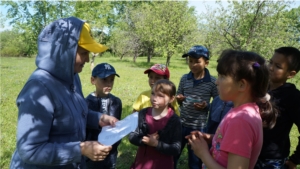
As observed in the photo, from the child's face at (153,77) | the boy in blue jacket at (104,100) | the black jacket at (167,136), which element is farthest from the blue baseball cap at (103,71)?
the black jacket at (167,136)

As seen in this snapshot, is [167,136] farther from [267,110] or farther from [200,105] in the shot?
[267,110]

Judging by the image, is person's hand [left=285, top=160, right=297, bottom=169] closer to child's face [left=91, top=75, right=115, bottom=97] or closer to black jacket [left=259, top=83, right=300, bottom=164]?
black jacket [left=259, top=83, right=300, bottom=164]

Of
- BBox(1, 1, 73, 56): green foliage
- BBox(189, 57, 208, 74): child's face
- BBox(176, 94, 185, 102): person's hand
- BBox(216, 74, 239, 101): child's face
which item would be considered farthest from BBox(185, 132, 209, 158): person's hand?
BBox(1, 1, 73, 56): green foliage

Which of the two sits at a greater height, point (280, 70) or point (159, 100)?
point (280, 70)

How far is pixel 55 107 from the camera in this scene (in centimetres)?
172

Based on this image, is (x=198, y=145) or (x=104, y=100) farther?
(x=104, y=100)

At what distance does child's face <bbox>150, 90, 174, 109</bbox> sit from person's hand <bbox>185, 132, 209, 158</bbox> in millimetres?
895

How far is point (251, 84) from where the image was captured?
163 cm

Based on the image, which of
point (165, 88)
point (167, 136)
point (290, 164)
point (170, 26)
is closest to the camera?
point (290, 164)

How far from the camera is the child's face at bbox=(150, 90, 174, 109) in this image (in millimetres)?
2736

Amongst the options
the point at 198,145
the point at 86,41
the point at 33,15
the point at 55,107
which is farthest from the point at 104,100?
the point at 33,15

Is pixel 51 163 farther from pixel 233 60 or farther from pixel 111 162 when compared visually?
pixel 111 162

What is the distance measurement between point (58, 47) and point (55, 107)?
479 millimetres

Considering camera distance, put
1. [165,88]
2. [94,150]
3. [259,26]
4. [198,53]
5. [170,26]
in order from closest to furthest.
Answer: [94,150]
[165,88]
[198,53]
[259,26]
[170,26]
